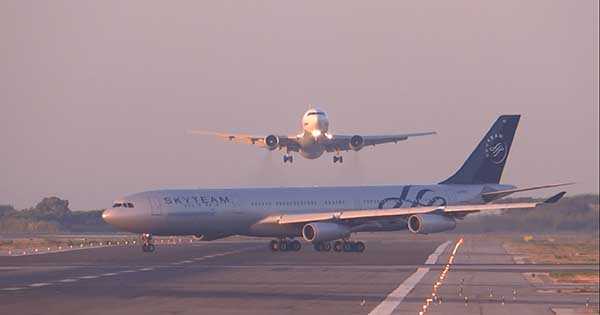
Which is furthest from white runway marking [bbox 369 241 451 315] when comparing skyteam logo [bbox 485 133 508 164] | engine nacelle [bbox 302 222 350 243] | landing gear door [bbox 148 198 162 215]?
skyteam logo [bbox 485 133 508 164]

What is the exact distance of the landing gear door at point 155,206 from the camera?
63.7 m

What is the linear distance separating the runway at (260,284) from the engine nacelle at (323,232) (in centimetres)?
99

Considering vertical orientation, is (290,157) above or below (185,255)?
above

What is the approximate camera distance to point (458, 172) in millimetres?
75000

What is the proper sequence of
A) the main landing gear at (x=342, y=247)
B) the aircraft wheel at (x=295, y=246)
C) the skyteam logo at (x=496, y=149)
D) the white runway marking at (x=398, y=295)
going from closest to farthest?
the white runway marking at (x=398, y=295) < the main landing gear at (x=342, y=247) < the aircraft wheel at (x=295, y=246) < the skyteam logo at (x=496, y=149)

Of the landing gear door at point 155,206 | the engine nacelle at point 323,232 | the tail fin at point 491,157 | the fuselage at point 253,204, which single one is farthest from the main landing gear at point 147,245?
the tail fin at point 491,157

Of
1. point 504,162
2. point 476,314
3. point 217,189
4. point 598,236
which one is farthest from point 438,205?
point 476,314

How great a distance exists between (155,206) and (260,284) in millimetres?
24908

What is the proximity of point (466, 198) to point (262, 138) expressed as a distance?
26.0m

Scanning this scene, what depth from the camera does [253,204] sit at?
67.7 meters

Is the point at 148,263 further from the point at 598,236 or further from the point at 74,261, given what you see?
the point at 598,236

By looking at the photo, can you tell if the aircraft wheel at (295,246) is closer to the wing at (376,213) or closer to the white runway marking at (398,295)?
the wing at (376,213)

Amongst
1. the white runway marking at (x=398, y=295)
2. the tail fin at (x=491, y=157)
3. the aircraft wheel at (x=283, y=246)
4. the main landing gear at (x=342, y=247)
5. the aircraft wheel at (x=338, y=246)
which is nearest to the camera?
the white runway marking at (x=398, y=295)

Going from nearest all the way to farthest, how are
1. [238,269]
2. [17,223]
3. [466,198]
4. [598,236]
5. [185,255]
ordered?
1. [238,269]
2. [185,255]
3. [466,198]
4. [598,236]
5. [17,223]
